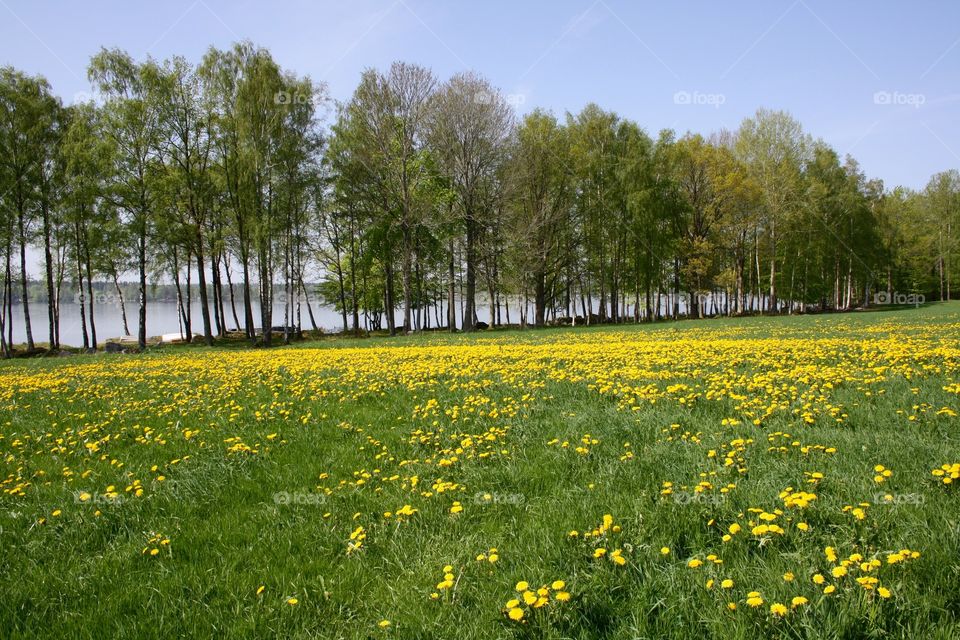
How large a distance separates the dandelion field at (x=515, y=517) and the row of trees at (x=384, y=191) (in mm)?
27134

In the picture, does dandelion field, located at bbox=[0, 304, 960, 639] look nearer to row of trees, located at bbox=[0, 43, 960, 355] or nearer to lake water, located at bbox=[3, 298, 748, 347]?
row of trees, located at bbox=[0, 43, 960, 355]

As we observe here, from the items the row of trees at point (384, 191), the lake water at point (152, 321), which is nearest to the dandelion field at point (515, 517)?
the row of trees at point (384, 191)

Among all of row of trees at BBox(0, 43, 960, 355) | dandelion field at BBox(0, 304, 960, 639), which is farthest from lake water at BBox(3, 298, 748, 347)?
dandelion field at BBox(0, 304, 960, 639)

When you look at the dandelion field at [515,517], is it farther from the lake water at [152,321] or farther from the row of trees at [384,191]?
the lake water at [152,321]

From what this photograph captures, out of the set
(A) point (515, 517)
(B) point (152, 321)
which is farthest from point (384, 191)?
(B) point (152, 321)

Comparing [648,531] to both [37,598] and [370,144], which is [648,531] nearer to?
[37,598]

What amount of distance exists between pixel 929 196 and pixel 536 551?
3328 inches

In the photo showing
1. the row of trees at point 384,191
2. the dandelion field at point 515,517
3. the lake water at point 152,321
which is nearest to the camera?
the dandelion field at point 515,517

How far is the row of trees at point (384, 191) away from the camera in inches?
1240

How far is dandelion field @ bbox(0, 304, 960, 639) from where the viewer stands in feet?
8.95

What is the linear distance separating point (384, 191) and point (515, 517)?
35.5 metres

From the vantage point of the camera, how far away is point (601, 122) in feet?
140

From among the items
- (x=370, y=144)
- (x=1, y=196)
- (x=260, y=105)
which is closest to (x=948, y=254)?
(x=370, y=144)

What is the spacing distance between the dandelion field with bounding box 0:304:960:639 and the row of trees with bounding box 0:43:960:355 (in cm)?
2713
